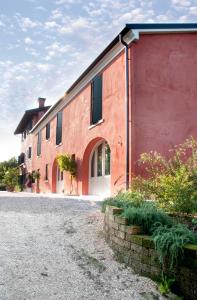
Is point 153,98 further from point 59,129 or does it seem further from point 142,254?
point 59,129

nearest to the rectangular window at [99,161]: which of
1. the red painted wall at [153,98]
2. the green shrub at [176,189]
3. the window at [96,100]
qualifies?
the window at [96,100]

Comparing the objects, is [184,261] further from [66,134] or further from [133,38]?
[66,134]

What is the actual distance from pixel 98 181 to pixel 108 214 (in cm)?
884

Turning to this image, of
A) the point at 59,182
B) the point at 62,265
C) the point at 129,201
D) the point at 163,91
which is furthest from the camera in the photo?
the point at 59,182

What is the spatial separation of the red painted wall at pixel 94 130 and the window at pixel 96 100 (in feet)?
1.17

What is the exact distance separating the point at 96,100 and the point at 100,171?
10.5 feet

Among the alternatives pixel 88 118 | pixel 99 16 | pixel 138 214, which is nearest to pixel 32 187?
pixel 88 118

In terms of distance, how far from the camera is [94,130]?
15.1 meters

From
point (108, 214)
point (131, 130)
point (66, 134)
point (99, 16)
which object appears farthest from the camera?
point (66, 134)

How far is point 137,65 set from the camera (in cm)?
1249

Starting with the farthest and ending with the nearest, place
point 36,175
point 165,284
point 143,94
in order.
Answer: point 36,175
point 143,94
point 165,284

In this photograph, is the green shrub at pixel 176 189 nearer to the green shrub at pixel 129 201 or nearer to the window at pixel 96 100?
the green shrub at pixel 129 201

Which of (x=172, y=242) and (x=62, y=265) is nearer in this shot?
(x=172, y=242)

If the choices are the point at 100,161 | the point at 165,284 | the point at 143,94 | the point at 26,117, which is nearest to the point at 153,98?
the point at 143,94
